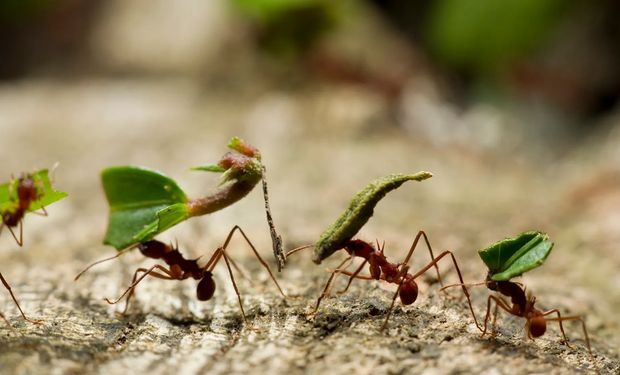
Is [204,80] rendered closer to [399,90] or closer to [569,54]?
[399,90]

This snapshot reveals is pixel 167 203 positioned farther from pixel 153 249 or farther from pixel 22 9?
pixel 22 9

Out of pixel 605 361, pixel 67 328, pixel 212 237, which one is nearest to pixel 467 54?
pixel 212 237

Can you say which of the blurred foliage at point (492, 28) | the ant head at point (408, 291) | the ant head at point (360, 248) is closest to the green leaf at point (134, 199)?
the ant head at point (360, 248)

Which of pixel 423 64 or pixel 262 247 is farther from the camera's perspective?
pixel 423 64

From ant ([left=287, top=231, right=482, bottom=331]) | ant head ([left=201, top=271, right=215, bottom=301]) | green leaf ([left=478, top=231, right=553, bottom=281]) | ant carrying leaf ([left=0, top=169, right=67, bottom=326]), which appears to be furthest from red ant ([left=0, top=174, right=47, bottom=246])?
green leaf ([left=478, top=231, right=553, bottom=281])

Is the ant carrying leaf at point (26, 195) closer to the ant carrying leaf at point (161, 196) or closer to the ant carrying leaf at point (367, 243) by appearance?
the ant carrying leaf at point (161, 196)

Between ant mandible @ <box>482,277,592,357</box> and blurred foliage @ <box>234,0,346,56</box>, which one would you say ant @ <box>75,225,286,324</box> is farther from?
blurred foliage @ <box>234,0,346,56</box>

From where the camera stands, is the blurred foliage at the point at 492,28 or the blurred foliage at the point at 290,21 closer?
the blurred foliage at the point at 290,21
